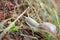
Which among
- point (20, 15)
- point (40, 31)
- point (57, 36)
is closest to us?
point (57, 36)

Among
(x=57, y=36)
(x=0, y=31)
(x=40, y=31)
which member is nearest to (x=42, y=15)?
(x=40, y=31)

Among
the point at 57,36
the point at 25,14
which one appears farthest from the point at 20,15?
the point at 57,36

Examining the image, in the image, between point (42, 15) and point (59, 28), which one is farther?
point (42, 15)

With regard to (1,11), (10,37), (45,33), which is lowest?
(10,37)

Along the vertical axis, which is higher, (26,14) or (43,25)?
(26,14)

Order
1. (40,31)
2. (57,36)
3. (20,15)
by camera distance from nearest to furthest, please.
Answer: (57,36) → (40,31) → (20,15)

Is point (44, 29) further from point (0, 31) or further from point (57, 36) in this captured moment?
point (0, 31)

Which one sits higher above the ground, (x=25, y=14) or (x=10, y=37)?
(x=25, y=14)

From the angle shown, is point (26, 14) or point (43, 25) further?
point (26, 14)
